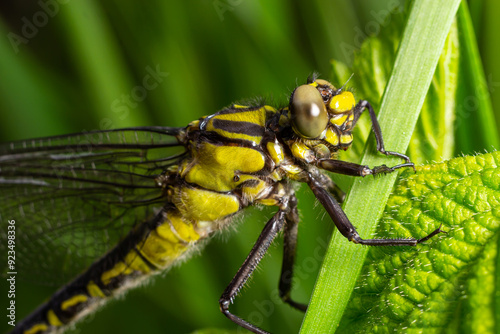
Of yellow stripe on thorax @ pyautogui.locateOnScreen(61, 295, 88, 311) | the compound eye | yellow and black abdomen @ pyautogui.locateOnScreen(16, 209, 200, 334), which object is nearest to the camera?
the compound eye

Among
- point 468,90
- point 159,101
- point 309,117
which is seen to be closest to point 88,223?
point 159,101

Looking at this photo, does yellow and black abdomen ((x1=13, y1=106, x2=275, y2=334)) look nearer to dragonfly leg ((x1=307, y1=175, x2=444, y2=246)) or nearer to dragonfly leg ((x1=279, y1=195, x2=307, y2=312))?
→ dragonfly leg ((x1=307, y1=175, x2=444, y2=246))

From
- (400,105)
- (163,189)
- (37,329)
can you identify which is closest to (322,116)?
(400,105)

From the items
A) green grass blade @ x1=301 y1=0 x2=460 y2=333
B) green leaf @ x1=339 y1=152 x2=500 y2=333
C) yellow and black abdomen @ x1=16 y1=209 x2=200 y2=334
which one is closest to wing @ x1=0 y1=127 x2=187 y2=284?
yellow and black abdomen @ x1=16 y1=209 x2=200 y2=334

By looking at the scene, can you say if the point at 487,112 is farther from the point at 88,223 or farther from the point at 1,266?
the point at 1,266

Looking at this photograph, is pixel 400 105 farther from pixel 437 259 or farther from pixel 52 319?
pixel 52 319

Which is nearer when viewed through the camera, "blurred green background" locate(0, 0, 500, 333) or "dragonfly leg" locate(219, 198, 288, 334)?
"dragonfly leg" locate(219, 198, 288, 334)
